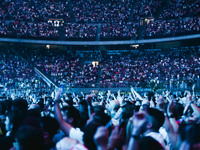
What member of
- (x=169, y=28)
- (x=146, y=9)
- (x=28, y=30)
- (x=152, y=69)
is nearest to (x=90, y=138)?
(x=152, y=69)

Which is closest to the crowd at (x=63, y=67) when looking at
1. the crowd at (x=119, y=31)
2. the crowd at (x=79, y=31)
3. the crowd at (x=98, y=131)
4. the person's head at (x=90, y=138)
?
the crowd at (x=79, y=31)

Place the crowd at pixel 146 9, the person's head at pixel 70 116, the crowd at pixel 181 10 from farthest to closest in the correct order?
the crowd at pixel 146 9 → the crowd at pixel 181 10 → the person's head at pixel 70 116

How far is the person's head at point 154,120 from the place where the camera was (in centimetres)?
321

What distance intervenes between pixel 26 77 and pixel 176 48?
21.5 metres

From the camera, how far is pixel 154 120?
3.27m

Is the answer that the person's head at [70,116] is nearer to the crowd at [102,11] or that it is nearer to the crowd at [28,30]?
the crowd at [28,30]

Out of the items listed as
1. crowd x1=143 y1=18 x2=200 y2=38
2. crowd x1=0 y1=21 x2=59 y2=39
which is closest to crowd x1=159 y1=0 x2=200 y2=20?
crowd x1=143 y1=18 x2=200 y2=38

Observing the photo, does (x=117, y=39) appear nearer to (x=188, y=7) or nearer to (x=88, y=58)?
(x=88, y=58)

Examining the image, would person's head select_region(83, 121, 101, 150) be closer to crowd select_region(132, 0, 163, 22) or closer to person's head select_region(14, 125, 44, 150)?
person's head select_region(14, 125, 44, 150)

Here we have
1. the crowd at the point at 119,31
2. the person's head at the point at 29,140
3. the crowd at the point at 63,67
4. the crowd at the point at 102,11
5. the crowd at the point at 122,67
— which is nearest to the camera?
the person's head at the point at 29,140

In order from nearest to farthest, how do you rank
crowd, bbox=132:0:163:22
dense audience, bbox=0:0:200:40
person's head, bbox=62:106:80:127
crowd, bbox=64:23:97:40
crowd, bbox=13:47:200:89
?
person's head, bbox=62:106:80:127
crowd, bbox=13:47:200:89
dense audience, bbox=0:0:200:40
crowd, bbox=64:23:97:40
crowd, bbox=132:0:163:22

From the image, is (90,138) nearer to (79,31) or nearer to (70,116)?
(70,116)

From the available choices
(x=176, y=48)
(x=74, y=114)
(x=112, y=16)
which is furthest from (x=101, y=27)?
(x=74, y=114)

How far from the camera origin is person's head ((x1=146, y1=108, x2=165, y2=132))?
10.5 feet
